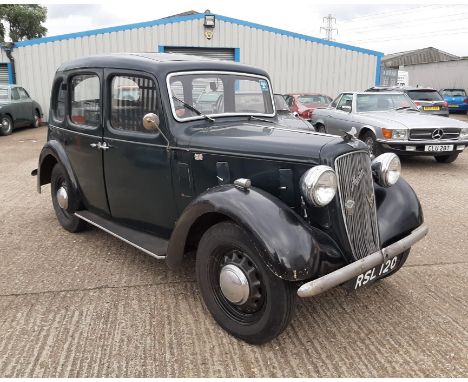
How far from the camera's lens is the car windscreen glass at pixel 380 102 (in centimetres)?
930

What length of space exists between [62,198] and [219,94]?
82.4 inches

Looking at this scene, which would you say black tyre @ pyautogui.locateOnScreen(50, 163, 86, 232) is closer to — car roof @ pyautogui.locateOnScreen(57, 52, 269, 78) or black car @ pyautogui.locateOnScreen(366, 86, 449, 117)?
car roof @ pyautogui.locateOnScreen(57, 52, 269, 78)

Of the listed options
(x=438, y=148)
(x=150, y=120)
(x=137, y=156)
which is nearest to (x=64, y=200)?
(x=137, y=156)

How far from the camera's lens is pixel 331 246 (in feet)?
8.82

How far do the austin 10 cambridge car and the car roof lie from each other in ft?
0.04

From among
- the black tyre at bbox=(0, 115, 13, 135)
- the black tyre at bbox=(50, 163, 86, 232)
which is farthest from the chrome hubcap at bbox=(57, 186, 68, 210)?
the black tyre at bbox=(0, 115, 13, 135)

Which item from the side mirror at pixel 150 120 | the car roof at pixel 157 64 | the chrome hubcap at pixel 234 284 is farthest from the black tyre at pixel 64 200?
the chrome hubcap at pixel 234 284

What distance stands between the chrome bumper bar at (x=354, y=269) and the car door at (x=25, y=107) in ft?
45.3

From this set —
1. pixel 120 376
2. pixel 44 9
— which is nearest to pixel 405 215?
pixel 120 376

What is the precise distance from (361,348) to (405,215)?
106 centimetres

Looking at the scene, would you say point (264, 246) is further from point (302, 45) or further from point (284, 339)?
point (302, 45)

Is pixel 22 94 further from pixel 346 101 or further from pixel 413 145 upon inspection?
pixel 413 145

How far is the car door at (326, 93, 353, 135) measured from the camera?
360 inches

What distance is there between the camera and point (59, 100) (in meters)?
4.62
